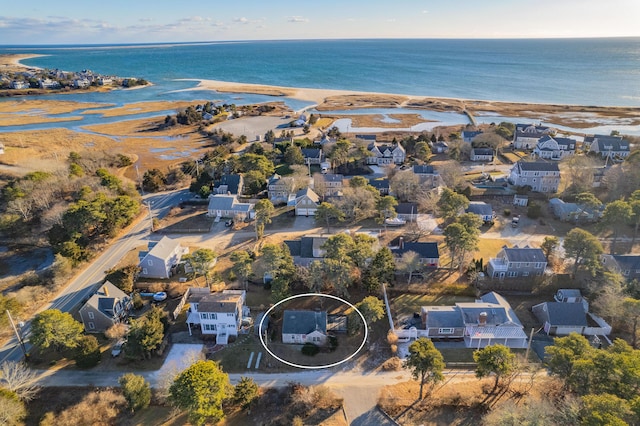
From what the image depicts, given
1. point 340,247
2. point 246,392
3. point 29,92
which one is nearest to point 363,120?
point 340,247

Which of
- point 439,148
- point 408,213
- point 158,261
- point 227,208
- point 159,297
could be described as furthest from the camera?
point 439,148

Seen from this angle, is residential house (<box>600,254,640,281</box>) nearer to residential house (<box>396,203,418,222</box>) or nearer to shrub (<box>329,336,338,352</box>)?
residential house (<box>396,203,418,222</box>)

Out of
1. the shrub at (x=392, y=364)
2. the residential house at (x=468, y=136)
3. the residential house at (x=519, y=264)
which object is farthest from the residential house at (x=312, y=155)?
the shrub at (x=392, y=364)

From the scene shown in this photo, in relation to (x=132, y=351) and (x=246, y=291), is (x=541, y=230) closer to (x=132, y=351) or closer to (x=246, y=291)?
(x=246, y=291)

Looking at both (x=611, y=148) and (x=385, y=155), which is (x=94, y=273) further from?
(x=611, y=148)

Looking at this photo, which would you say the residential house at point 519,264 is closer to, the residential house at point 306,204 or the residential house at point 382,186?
the residential house at point 382,186

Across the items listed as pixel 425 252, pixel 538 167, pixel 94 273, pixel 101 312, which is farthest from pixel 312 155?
pixel 101 312
